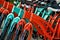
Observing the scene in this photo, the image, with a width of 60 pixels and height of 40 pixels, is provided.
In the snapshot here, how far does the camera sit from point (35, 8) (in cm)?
508

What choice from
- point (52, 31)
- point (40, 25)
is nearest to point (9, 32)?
point (40, 25)

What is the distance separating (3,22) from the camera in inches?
142

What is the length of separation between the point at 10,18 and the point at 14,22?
16 centimetres

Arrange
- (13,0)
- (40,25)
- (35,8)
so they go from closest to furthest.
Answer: (40,25)
(35,8)
(13,0)

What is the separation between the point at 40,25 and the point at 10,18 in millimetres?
535

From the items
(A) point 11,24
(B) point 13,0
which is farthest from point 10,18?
(B) point 13,0

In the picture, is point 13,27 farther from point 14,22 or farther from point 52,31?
point 52,31

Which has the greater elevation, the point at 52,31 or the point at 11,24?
the point at 11,24

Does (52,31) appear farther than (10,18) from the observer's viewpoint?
Yes

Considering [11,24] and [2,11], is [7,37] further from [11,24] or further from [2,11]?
[2,11]

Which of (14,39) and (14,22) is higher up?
(14,22)

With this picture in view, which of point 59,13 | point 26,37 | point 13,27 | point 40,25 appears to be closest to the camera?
point 26,37

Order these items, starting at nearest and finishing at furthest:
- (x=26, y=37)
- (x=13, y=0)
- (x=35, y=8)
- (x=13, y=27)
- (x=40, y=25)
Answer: (x=26, y=37) → (x=13, y=27) → (x=40, y=25) → (x=35, y=8) → (x=13, y=0)

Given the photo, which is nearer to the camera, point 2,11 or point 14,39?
point 14,39
